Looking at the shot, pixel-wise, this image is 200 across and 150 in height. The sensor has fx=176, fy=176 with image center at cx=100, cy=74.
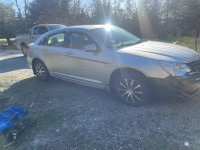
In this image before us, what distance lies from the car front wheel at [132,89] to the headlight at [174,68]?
47 cm

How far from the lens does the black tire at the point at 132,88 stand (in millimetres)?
3559

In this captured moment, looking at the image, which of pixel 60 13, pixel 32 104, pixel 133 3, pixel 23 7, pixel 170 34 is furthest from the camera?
pixel 23 7

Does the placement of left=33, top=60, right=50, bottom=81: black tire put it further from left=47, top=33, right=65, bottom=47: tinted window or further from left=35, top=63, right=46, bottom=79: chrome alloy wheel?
left=47, top=33, right=65, bottom=47: tinted window

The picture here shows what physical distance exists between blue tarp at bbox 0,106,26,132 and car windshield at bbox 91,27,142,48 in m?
2.53

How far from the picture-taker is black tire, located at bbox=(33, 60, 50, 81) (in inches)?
222

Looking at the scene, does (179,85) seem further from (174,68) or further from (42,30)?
(42,30)

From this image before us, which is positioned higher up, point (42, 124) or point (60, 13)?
point (60, 13)

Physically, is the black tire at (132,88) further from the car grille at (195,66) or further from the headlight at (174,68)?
the car grille at (195,66)

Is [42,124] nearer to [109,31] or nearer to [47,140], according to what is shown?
[47,140]

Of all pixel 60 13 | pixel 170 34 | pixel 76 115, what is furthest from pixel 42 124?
pixel 60 13

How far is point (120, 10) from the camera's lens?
49.2ft

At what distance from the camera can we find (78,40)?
461cm

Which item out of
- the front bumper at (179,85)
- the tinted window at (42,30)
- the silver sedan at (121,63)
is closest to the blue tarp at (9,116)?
the silver sedan at (121,63)

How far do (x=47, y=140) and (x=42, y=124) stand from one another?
0.55m
